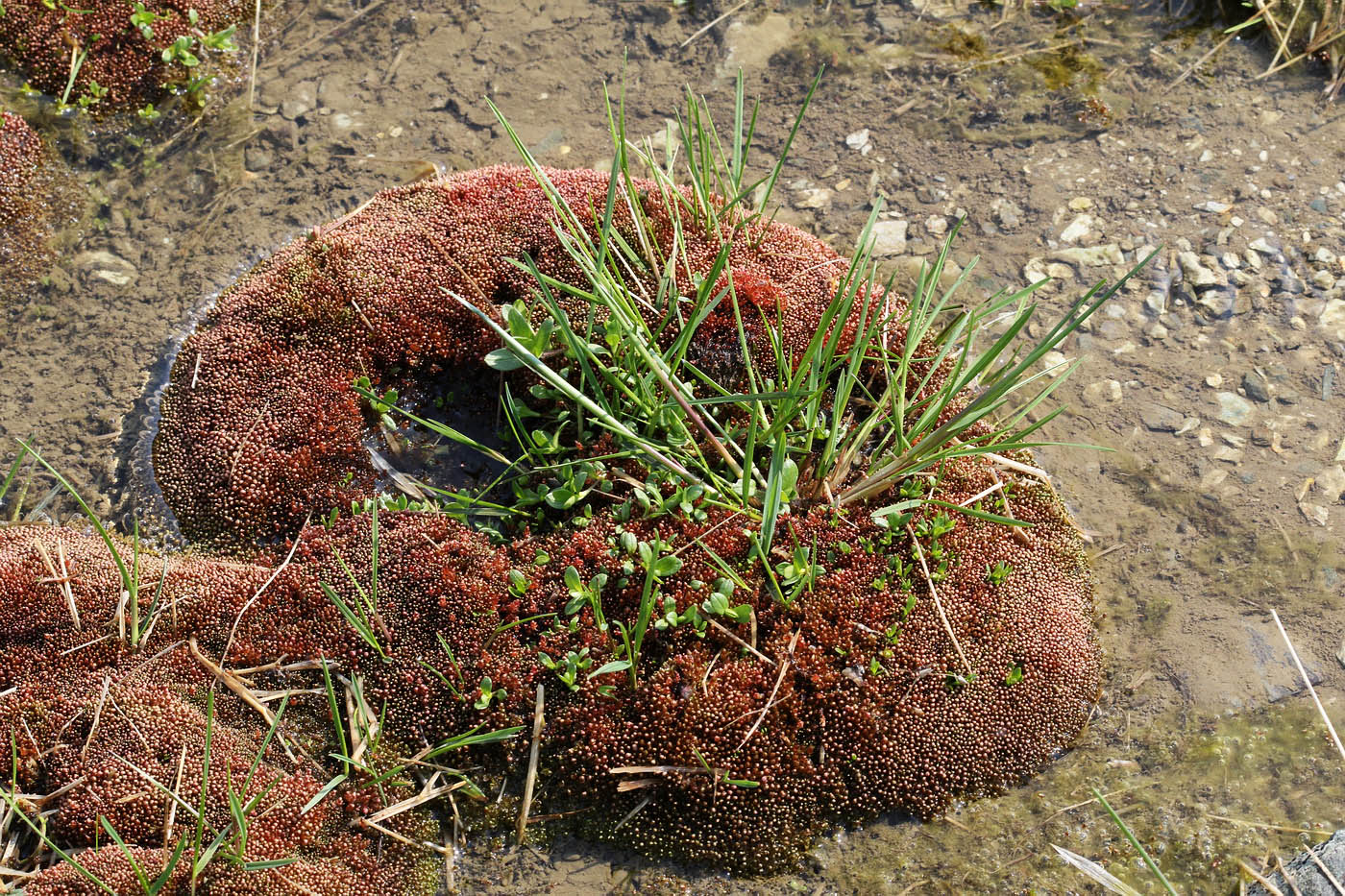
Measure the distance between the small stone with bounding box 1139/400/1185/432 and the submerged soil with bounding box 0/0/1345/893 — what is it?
1 cm

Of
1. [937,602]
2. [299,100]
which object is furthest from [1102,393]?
[299,100]

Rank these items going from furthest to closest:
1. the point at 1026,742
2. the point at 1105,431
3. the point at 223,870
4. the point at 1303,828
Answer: the point at 1105,431
the point at 1026,742
the point at 1303,828
the point at 223,870

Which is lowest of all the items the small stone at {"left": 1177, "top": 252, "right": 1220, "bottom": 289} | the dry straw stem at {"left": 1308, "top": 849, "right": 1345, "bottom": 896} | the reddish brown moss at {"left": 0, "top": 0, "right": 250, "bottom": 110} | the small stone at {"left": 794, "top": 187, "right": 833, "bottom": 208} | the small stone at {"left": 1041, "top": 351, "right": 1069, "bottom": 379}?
the dry straw stem at {"left": 1308, "top": 849, "right": 1345, "bottom": 896}

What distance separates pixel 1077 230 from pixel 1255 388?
1.09 metres

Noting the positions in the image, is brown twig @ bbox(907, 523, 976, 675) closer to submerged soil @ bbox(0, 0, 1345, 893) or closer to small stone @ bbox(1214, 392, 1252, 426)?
submerged soil @ bbox(0, 0, 1345, 893)

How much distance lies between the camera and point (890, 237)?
479cm

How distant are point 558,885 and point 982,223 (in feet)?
11.5

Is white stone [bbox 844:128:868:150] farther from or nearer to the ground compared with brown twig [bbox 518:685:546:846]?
farther from the ground

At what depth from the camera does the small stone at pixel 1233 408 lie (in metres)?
4.14

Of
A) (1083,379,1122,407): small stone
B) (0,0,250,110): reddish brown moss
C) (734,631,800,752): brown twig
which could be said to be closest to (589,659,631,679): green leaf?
(734,631,800,752): brown twig

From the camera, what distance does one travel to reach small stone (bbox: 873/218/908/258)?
4.73 m

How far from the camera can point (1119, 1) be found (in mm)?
5605

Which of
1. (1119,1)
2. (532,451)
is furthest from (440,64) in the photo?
(1119,1)

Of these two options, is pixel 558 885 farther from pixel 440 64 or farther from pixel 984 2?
pixel 984 2
